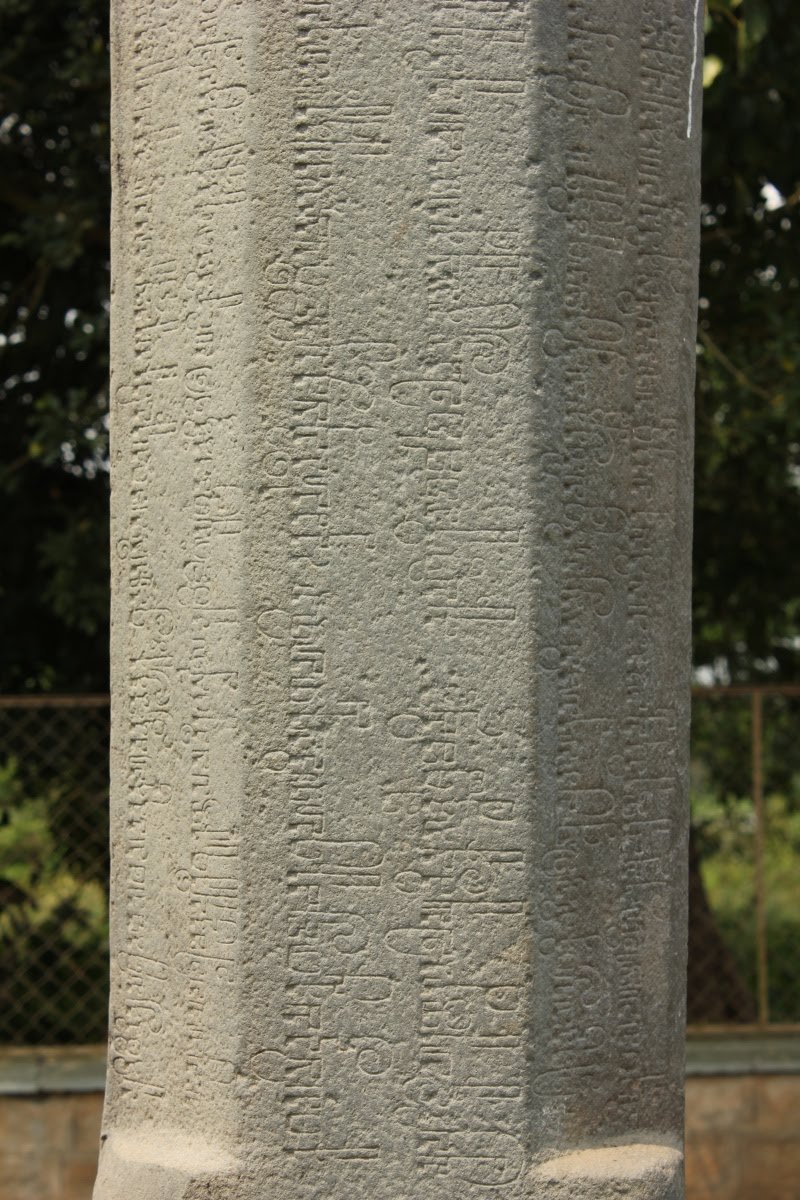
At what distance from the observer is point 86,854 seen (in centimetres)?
551

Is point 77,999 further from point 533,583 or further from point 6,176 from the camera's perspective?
point 533,583

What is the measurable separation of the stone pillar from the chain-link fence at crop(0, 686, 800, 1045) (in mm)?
2644

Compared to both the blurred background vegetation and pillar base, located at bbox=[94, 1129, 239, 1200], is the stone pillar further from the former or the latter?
the blurred background vegetation

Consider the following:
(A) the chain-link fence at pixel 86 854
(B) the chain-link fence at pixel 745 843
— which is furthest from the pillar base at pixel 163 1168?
(B) the chain-link fence at pixel 745 843

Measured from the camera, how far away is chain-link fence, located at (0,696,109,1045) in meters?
5.32

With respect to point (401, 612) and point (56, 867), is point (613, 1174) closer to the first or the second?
point (401, 612)

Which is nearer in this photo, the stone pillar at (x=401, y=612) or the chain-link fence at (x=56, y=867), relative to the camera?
the stone pillar at (x=401, y=612)

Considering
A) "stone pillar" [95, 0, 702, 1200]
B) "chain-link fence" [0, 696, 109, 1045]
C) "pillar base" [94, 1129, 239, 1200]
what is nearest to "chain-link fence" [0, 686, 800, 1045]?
"chain-link fence" [0, 696, 109, 1045]

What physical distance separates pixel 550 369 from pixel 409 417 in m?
0.27

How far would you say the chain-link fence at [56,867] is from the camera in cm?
532

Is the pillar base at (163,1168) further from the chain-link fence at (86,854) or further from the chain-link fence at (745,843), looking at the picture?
the chain-link fence at (745,843)

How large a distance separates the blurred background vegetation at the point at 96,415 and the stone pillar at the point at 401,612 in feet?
8.53

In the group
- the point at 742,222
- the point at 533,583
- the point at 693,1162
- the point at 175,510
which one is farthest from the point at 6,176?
the point at 693,1162

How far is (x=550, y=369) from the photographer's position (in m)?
2.56
